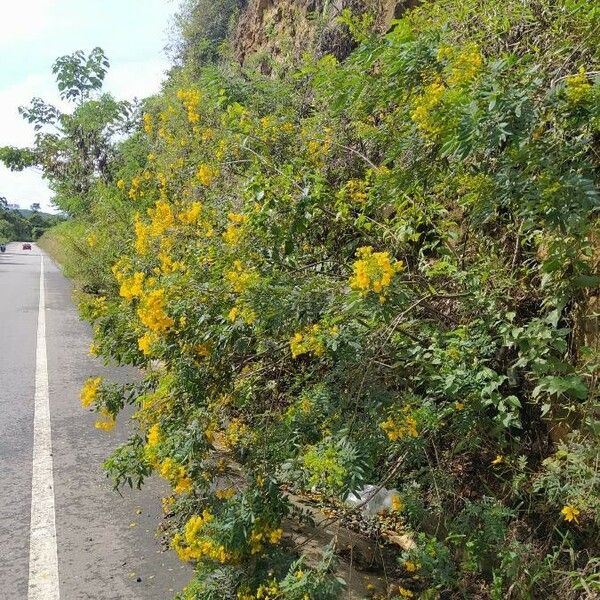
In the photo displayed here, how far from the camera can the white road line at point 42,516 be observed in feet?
10.1

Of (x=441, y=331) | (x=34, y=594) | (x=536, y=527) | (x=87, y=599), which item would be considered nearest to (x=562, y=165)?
(x=441, y=331)

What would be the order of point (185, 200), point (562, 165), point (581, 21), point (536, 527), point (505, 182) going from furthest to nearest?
point (185, 200) → point (536, 527) → point (581, 21) → point (505, 182) → point (562, 165)

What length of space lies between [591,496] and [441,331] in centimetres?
109

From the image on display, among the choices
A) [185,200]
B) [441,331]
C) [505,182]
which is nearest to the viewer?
[505,182]

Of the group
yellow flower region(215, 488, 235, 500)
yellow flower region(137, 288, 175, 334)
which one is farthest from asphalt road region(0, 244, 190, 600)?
yellow flower region(137, 288, 175, 334)

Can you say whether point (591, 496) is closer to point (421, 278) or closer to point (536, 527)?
point (536, 527)

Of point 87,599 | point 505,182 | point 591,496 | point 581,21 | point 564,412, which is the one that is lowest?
point 87,599

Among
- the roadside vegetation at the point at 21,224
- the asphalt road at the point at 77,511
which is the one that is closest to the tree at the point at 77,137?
the asphalt road at the point at 77,511

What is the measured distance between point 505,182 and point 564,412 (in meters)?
1.35

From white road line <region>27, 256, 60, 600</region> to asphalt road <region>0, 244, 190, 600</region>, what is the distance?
27mm

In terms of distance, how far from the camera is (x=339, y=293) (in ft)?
10.1

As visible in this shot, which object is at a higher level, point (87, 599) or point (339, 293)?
point (339, 293)

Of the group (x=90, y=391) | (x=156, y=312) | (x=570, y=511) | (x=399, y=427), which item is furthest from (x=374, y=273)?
(x=90, y=391)

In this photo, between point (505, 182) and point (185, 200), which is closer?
point (505, 182)
